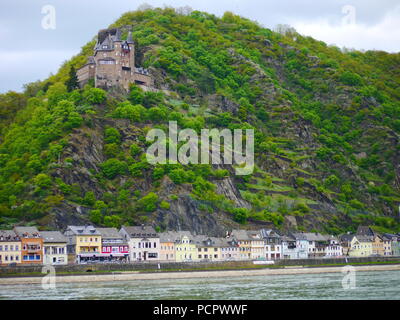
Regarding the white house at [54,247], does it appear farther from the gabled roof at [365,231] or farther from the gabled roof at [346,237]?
the gabled roof at [365,231]

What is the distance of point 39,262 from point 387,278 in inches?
1624

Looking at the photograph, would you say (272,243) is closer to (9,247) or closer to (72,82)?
(9,247)

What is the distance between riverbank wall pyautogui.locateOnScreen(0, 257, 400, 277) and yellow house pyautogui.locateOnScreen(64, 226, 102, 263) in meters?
9.48

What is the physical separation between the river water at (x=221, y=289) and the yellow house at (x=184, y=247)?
18.0 m

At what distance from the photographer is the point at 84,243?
95.4 m

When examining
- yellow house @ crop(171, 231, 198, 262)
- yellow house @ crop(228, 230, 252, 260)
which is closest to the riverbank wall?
yellow house @ crop(171, 231, 198, 262)

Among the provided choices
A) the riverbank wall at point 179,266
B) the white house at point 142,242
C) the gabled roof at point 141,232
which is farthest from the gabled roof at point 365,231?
the gabled roof at point 141,232

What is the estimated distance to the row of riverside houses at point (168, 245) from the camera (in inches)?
3612

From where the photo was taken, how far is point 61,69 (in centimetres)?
16250

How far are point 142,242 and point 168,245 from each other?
4.01 m

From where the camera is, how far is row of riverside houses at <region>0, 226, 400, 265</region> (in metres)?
91.8

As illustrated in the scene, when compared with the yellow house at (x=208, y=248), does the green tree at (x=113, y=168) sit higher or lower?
higher

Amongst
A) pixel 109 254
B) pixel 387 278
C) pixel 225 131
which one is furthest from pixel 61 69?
pixel 387 278
